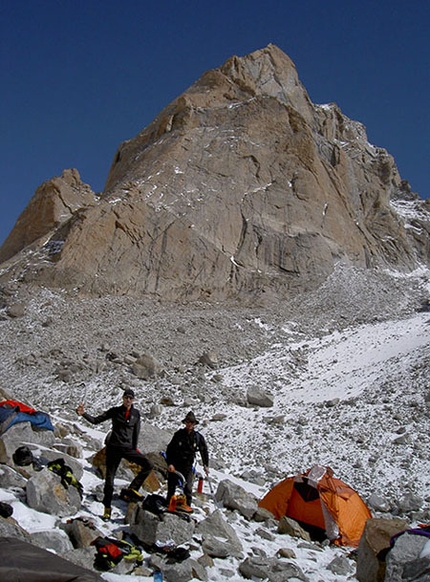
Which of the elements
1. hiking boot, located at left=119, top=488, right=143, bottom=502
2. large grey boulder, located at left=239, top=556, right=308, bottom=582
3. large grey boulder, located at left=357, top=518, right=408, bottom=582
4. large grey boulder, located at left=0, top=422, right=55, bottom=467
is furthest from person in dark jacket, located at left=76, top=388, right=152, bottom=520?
large grey boulder, located at left=357, top=518, right=408, bottom=582

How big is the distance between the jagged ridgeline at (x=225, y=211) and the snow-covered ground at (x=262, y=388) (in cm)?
449

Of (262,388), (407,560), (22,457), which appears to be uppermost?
(262,388)

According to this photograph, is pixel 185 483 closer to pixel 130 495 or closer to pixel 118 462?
pixel 130 495

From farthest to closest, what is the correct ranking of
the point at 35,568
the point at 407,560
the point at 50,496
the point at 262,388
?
the point at 262,388
the point at 50,496
the point at 407,560
the point at 35,568

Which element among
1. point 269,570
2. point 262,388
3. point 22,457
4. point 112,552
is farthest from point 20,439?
point 262,388

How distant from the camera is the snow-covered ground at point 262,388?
38.1 feet

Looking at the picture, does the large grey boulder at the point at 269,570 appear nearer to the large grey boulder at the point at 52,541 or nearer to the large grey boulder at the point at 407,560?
the large grey boulder at the point at 407,560

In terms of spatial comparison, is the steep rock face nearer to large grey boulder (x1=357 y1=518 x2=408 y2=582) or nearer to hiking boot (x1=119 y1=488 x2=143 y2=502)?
hiking boot (x1=119 y1=488 x2=143 y2=502)

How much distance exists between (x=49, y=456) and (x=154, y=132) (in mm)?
46934

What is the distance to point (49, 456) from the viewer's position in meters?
7.93

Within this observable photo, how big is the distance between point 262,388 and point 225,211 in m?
21.6

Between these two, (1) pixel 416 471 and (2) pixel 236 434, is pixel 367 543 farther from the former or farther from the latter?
(2) pixel 236 434

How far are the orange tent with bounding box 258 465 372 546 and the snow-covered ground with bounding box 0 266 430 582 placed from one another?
1.67ft

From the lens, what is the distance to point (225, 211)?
39781 mm
